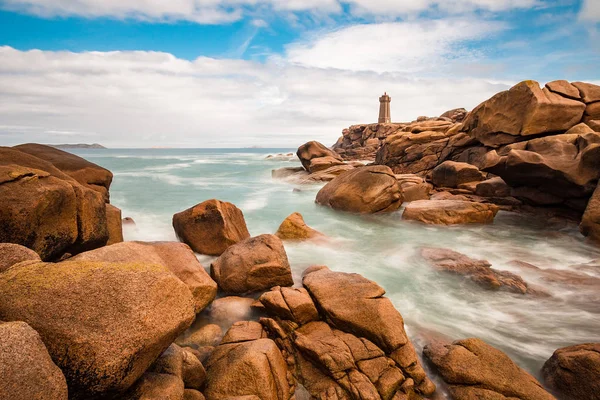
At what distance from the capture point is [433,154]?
2169cm

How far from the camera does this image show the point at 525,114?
14898 millimetres

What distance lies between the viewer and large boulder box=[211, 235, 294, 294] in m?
6.27

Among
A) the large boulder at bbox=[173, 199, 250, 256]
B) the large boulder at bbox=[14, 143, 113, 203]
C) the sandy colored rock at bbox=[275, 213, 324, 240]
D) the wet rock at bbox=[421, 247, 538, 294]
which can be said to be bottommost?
the wet rock at bbox=[421, 247, 538, 294]

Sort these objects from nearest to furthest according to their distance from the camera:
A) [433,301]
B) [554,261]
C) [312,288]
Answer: [312,288]
[433,301]
[554,261]

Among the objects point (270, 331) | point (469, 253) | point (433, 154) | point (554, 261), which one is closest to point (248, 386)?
point (270, 331)

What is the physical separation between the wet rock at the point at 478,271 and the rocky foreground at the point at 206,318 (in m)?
0.04

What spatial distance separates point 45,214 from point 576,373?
26.3ft

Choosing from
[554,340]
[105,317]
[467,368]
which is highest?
[105,317]

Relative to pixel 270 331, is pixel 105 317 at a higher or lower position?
higher

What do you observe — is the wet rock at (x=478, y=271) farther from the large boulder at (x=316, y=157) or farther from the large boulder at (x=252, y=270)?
the large boulder at (x=316, y=157)

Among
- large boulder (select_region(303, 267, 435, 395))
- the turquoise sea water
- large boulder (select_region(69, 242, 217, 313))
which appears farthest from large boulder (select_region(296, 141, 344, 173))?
large boulder (select_region(303, 267, 435, 395))

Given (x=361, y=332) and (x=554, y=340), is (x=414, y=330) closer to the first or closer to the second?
(x=361, y=332)

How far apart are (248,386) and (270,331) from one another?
1118mm

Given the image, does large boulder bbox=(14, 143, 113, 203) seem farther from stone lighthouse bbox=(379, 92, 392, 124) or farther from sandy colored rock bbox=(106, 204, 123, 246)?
stone lighthouse bbox=(379, 92, 392, 124)
